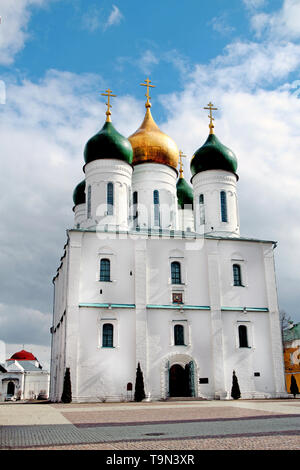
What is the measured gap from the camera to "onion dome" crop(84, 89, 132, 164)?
2877 centimetres

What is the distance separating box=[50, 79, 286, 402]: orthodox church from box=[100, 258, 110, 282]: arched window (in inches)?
2.2

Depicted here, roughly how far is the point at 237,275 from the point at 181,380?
6828mm

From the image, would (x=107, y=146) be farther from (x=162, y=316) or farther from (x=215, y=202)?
(x=162, y=316)

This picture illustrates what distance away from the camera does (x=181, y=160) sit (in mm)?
37000

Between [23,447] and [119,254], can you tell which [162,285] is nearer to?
[119,254]

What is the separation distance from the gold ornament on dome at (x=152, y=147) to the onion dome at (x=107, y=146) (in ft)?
8.10

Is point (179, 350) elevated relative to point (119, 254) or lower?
lower

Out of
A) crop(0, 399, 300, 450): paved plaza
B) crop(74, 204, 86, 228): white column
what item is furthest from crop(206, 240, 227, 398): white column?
crop(0, 399, 300, 450): paved plaza

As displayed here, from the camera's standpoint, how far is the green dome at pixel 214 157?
30.8 m

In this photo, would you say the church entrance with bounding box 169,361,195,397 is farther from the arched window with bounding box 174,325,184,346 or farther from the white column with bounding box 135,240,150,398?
the white column with bounding box 135,240,150,398

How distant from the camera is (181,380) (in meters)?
26.3

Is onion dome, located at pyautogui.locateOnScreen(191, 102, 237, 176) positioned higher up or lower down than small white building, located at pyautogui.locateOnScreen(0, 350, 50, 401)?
higher up
